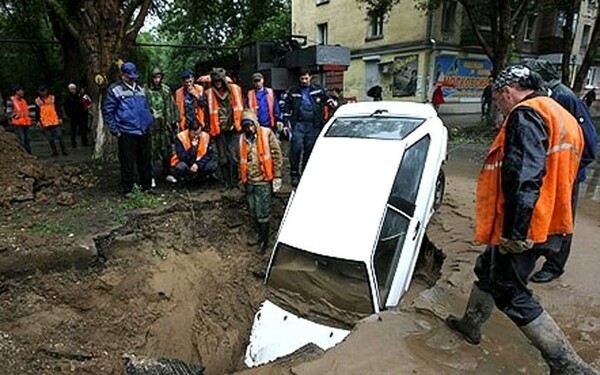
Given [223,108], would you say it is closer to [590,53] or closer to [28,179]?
[28,179]

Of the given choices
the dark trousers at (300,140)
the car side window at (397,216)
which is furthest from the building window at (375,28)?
the car side window at (397,216)

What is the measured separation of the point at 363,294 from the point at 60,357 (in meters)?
2.87

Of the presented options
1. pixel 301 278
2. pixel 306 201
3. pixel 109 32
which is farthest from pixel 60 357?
pixel 109 32

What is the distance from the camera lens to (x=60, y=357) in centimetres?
408

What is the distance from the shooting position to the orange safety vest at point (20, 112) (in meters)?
9.58

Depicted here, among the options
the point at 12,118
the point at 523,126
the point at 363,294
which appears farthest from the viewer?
the point at 12,118

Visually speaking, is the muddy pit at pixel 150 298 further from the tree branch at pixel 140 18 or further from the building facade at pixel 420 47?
the building facade at pixel 420 47

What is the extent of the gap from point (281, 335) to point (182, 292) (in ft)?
6.46

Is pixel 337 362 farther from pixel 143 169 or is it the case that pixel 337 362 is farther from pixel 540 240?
pixel 143 169

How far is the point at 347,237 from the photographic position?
12.3 feet

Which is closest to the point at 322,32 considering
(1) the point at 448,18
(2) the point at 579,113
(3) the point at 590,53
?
(1) the point at 448,18

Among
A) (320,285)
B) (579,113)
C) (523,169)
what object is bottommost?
(320,285)

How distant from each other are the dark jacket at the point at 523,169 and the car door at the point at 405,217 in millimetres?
1595

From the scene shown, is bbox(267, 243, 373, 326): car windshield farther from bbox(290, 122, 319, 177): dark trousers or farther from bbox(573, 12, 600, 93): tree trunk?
bbox(573, 12, 600, 93): tree trunk
